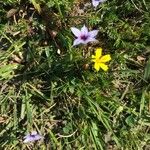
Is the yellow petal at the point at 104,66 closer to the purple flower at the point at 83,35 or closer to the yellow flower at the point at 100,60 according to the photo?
the yellow flower at the point at 100,60

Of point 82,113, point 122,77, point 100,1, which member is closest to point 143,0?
point 100,1

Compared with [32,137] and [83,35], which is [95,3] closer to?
[83,35]

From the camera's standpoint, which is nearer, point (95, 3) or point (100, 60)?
point (100, 60)

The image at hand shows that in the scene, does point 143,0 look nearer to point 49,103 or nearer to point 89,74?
point 89,74

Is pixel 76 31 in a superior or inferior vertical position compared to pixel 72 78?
superior

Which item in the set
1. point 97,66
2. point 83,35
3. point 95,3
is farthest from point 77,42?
point 95,3

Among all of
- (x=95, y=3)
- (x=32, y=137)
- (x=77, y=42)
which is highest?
(x=95, y=3)
